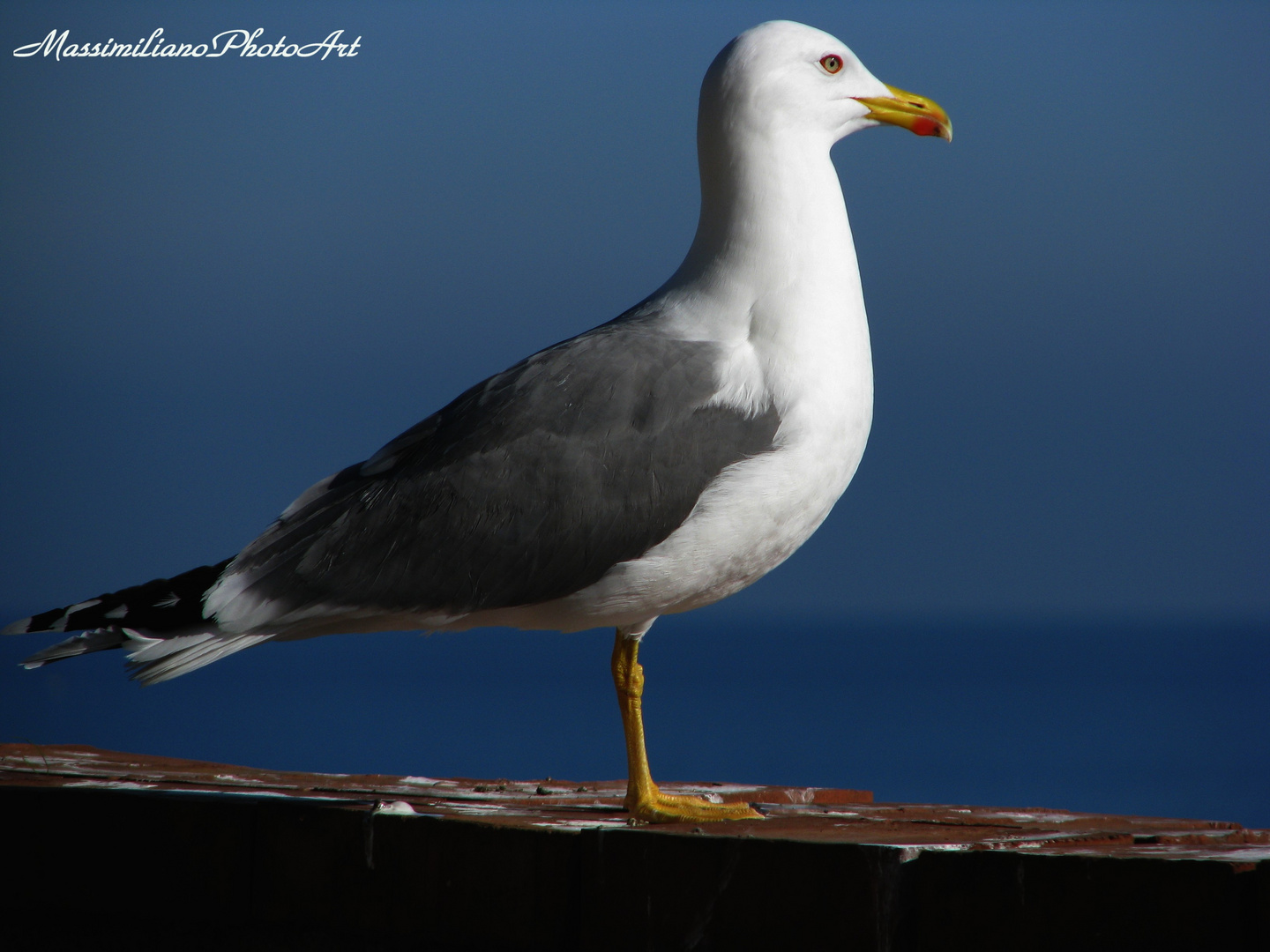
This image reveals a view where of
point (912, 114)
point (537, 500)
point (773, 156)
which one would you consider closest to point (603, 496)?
point (537, 500)

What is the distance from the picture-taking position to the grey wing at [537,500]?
3.66 metres

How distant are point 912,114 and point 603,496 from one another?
183 cm

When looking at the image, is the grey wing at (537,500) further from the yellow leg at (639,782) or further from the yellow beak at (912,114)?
the yellow beak at (912,114)

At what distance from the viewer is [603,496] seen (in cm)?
367

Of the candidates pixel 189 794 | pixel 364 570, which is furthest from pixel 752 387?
pixel 189 794

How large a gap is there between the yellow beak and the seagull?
60 cm

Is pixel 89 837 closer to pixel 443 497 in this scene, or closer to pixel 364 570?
pixel 364 570

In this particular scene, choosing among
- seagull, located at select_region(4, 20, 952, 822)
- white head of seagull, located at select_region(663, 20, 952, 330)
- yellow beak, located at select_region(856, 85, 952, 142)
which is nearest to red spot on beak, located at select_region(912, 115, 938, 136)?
yellow beak, located at select_region(856, 85, 952, 142)

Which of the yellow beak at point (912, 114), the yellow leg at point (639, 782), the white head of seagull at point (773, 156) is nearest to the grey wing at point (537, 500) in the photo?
the white head of seagull at point (773, 156)

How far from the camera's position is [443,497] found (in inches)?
150

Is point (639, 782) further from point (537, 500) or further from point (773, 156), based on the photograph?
point (773, 156)

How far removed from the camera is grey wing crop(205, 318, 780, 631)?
3.66m

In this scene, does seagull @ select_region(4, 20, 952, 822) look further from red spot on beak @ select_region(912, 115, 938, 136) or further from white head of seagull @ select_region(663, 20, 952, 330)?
red spot on beak @ select_region(912, 115, 938, 136)

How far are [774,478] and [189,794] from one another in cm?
181
